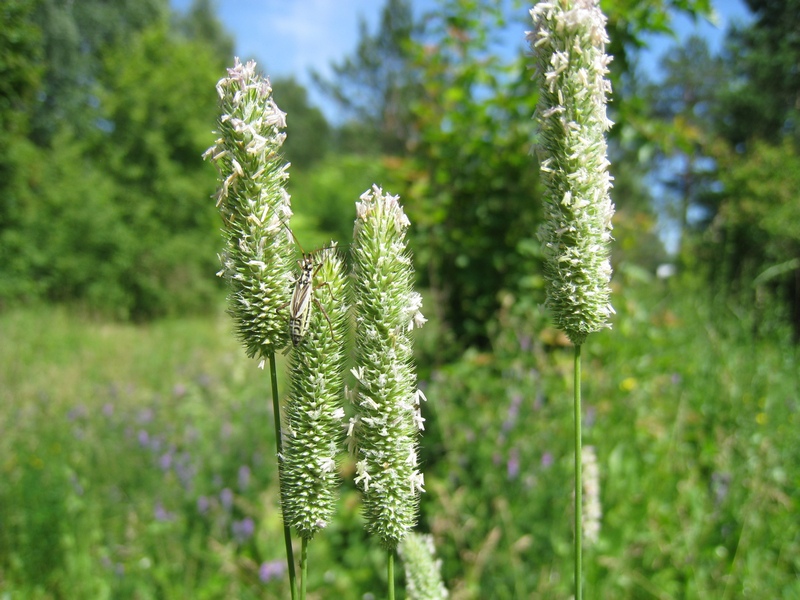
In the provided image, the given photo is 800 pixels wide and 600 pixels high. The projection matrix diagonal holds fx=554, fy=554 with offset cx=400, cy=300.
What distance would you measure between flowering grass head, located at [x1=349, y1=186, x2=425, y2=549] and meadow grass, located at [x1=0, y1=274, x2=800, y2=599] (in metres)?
2.30

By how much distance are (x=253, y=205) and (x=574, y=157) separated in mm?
658

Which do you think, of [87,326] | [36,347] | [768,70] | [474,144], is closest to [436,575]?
[474,144]

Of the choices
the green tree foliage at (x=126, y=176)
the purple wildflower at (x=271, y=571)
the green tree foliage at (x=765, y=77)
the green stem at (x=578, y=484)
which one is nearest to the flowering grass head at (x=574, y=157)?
the green stem at (x=578, y=484)

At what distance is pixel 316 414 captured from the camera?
114cm

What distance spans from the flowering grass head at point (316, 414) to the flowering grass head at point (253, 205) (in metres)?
0.08

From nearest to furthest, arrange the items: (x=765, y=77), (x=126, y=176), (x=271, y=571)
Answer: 1. (x=271, y=571)
2. (x=765, y=77)
3. (x=126, y=176)

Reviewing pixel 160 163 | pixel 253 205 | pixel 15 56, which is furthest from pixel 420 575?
pixel 160 163

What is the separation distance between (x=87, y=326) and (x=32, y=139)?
6.99 m

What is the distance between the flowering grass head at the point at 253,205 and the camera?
3.64ft

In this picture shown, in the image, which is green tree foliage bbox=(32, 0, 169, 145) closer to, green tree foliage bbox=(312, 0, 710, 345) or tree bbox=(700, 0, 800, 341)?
green tree foliage bbox=(312, 0, 710, 345)

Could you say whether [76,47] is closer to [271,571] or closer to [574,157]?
[271,571]

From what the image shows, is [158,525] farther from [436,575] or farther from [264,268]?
[264,268]

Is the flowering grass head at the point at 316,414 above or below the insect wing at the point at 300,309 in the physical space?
below

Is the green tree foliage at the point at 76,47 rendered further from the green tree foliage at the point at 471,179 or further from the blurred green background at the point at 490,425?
the green tree foliage at the point at 471,179
